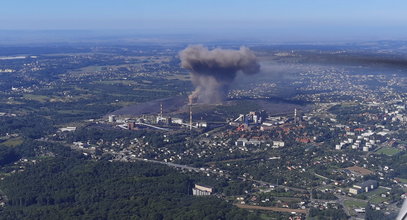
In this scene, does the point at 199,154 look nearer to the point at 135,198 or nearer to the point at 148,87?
the point at 135,198

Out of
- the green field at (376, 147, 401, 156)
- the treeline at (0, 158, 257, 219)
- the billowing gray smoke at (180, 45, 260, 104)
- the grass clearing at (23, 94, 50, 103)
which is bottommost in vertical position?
the grass clearing at (23, 94, 50, 103)

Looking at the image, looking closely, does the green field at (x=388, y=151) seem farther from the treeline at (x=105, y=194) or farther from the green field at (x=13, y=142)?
the green field at (x=13, y=142)

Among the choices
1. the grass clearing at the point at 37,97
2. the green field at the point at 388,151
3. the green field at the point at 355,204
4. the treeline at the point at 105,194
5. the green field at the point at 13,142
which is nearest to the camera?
the treeline at the point at 105,194

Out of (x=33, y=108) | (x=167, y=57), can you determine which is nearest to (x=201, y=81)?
(x=33, y=108)

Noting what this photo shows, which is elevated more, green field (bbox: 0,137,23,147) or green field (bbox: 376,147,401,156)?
green field (bbox: 376,147,401,156)

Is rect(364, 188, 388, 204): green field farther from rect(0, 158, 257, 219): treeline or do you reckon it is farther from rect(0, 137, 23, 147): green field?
rect(0, 137, 23, 147): green field

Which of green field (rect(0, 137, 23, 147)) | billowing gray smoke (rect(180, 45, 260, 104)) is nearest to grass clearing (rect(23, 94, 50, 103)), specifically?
green field (rect(0, 137, 23, 147))

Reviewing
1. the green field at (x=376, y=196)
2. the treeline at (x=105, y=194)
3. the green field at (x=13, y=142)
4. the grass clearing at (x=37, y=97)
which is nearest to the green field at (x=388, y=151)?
the green field at (x=376, y=196)

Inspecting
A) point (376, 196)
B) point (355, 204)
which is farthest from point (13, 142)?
point (376, 196)
